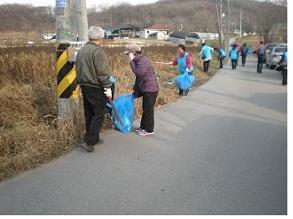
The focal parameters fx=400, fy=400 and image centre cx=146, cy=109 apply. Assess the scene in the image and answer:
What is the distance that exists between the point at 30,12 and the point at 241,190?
55.9 m

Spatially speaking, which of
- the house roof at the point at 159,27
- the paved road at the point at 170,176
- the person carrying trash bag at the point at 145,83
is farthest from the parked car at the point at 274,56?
the house roof at the point at 159,27

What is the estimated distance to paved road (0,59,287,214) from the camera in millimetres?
4395

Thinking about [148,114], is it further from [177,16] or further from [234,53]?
[177,16]

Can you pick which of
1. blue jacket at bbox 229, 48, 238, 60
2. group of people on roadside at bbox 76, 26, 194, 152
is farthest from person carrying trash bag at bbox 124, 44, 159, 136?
blue jacket at bbox 229, 48, 238, 60

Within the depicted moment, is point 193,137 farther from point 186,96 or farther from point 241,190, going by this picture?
point 186,96

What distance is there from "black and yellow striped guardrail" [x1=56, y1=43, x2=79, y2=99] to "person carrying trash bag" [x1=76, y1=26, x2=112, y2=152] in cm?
47

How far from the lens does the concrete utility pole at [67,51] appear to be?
6781 mm

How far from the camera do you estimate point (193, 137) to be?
24.1 feet

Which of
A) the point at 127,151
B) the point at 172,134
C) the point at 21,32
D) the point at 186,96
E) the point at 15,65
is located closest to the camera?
the point at 127,151

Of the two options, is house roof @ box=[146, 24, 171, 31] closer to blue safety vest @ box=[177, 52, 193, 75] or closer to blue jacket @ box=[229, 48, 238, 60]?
blue jacket @ box=[229, 48, 238, 60]

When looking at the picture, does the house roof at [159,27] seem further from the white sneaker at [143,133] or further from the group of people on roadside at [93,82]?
the group of people on roadside at [93,82]

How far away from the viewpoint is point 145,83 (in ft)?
24.8

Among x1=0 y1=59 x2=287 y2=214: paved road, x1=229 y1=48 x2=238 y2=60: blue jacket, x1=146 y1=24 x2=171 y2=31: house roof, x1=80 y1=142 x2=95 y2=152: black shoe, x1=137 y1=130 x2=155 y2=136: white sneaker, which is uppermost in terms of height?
x1=146 y1=24 x2=171 y2=31: house roof
